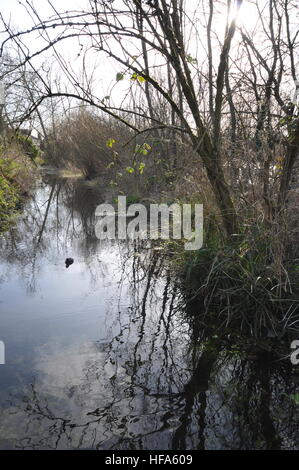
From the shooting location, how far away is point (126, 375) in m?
3.24

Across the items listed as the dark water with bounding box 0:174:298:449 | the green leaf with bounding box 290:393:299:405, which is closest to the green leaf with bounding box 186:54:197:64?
the dark water with bounding box 0:174:298:449

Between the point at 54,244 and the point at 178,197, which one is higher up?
the point at 178,197

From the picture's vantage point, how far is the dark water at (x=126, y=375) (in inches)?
101

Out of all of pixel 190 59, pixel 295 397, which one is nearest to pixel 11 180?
pixel 190 59

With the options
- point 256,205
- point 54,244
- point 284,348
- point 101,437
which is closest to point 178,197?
point 256,205

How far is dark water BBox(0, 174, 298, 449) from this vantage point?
8.40 ft

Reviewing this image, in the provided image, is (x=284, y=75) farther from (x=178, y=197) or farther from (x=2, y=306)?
(x=2, y=306)

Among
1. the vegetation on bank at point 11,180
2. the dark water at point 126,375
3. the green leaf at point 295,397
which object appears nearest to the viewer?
the dark water at point 126,375

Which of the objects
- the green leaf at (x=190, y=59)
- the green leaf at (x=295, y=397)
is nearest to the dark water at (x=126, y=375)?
the green leaf at (x=295, y=397)

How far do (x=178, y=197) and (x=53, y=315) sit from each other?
2.95 m

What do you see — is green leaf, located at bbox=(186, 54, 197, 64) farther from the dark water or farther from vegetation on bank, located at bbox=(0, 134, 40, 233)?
vegetation on bank, located at bbox=(0, 134, 40, 233)

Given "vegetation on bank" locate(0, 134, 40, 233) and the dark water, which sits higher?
"vegetation on bank" locate(0, 134, 40, 233)

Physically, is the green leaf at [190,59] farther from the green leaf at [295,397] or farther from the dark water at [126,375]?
the green leaf at [295,397]
